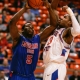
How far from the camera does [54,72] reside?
496cm

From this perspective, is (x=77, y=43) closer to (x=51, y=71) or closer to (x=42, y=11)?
(x=42, y=11)

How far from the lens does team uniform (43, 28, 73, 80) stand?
4956 mm

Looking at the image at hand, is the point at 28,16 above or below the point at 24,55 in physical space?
below

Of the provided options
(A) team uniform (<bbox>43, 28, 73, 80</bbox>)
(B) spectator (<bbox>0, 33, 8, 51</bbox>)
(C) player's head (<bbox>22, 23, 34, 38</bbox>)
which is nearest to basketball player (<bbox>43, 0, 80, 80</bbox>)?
(A) team uniform (<bbox>43, 28, 73, 80</bbox>)

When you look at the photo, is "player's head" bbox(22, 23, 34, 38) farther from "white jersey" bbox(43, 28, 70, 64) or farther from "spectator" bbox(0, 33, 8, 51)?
"spectator" bbox(0, 33, 8, 51)

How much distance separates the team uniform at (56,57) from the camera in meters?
4.96

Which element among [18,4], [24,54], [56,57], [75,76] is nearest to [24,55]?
→ [24,54]

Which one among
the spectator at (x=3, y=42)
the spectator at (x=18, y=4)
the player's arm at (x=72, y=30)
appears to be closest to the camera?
the player's arm at (x=72, y=30)

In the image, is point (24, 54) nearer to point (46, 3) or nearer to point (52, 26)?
point (52, 26)

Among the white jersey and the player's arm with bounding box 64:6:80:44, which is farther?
the white jersey

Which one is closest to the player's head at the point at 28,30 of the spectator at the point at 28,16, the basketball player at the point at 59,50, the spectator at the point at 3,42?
the basketball player at the point at 59,50

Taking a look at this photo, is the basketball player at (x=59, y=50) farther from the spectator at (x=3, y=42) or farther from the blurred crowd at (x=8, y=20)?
the spectator at (x=3, y=42)

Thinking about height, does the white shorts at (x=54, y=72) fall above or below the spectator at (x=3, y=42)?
above

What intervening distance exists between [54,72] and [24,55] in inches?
20.8
